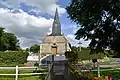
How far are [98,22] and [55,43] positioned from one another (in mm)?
64284

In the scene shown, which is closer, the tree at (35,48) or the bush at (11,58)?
the bush at (11,58)

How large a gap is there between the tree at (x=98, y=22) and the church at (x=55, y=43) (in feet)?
191

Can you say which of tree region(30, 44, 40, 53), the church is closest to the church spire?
the church

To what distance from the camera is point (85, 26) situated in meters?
24.2

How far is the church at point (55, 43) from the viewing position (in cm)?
8550

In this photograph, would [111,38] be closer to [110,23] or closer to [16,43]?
[110,23]

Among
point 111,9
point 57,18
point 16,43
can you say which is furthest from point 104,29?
→ point 16,43

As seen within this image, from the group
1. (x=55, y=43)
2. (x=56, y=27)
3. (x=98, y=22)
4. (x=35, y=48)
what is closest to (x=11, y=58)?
(x=98, y=22)

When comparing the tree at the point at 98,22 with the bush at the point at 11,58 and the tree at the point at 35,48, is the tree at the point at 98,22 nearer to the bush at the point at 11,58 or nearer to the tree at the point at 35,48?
the bush at the point at 11,58

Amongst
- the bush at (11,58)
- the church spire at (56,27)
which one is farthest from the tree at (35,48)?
the bush at (11,58)

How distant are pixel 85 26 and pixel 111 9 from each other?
10.2ft

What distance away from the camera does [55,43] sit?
87688 mm

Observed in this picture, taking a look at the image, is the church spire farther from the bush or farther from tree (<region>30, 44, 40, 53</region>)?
tree (<region>30, 44, 40, 53</region>)

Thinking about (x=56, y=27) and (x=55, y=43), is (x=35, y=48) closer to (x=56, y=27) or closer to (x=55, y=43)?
(x=56, y=27)
